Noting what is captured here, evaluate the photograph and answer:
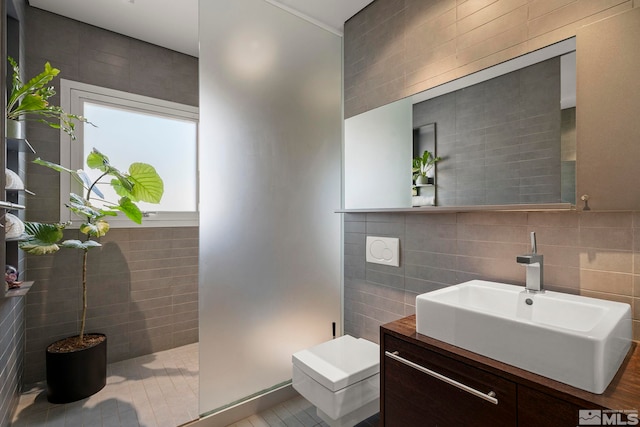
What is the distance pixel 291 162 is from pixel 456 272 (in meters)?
1.14

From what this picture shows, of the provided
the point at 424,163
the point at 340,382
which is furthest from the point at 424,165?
the point at 340,382

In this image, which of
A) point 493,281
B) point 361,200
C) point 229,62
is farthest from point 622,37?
point 229,62

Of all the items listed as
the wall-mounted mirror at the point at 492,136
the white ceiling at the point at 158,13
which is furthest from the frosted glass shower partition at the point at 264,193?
the wall-mounted mirror at the point at 492,136

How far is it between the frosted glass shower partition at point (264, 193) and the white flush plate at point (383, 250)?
0.95 ft

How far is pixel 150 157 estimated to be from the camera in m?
2.76

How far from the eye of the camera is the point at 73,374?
2029 mm

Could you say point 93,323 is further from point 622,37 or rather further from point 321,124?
point 622,37

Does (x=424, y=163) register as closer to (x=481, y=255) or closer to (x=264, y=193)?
→ (x=481, y=255)

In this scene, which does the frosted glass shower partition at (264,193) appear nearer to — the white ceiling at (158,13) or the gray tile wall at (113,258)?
the white ceiling at (158,13)

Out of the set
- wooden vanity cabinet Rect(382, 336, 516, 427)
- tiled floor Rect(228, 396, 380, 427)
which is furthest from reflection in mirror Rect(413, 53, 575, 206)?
tiled floor Rect(228, 396, 380, 427)

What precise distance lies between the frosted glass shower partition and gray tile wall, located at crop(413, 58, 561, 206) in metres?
0.78

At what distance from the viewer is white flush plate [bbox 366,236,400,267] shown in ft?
6.18

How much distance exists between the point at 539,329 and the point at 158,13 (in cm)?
284

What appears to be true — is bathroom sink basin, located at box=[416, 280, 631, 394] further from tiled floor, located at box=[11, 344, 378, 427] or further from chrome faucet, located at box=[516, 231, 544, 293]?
tiled floor, located at box=[11, 344, 378, 427]
